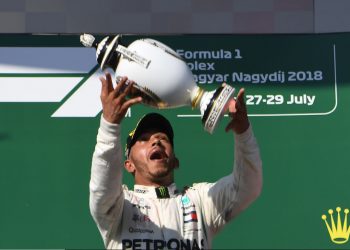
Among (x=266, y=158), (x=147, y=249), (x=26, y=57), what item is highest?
(x=26, y=57)

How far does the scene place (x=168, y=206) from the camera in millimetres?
2680

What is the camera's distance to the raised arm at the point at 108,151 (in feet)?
8.11

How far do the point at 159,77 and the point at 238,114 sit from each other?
0.81 feet

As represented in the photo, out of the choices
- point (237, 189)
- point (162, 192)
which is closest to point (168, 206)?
point (162, 192)

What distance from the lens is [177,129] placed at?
12.0ft

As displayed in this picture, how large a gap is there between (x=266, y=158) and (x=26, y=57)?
3.27ft

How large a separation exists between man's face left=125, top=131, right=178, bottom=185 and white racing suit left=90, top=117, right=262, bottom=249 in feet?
0.10

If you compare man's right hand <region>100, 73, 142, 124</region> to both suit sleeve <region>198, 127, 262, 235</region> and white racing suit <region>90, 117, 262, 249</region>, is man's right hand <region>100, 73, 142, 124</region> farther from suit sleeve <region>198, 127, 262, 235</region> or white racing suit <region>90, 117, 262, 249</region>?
suit sleeve <region>198, 127, 262, 235</region>

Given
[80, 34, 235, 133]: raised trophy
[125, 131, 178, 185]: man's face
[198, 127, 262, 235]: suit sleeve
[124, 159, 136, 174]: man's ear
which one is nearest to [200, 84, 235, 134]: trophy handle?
[80, 34, 235, 133]: raised trophy

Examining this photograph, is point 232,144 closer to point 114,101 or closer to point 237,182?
point 237,182
